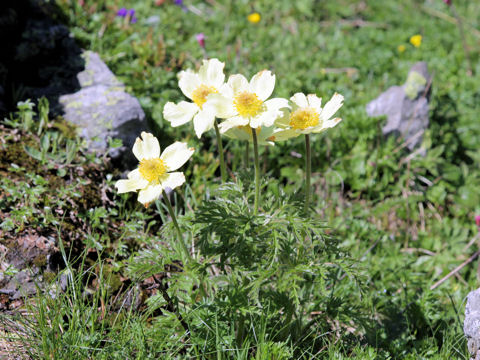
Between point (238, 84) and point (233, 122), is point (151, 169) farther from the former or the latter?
A: point (238, 84)

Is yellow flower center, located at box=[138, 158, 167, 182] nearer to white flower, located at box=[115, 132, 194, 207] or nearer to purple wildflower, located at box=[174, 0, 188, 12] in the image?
white flower, located at box=[115, 132, 194, 207]

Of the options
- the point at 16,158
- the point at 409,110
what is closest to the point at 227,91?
the point at 16,158

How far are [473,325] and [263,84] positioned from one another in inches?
57.3

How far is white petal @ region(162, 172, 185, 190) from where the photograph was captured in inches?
72.1

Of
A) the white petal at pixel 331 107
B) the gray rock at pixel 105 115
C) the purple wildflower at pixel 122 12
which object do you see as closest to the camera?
the white petal at pixel 331 107

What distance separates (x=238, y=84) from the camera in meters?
1.96

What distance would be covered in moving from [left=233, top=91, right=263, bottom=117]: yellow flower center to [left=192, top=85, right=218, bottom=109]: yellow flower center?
0.19 m

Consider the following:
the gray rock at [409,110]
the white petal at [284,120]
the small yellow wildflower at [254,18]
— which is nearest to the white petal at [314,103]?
the white petal at [284,120]

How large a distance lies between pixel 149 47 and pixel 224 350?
294 centimetres

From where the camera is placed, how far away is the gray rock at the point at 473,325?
2.17 metres

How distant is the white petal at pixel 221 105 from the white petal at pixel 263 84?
0.51ft

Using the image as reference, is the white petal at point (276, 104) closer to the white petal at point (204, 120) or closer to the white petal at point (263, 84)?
the white petal at point (263, 84)

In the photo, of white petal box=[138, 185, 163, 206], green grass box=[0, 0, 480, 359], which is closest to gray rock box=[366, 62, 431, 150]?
green grass box=[0, 0, 480, 359]

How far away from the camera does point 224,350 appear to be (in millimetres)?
2031
